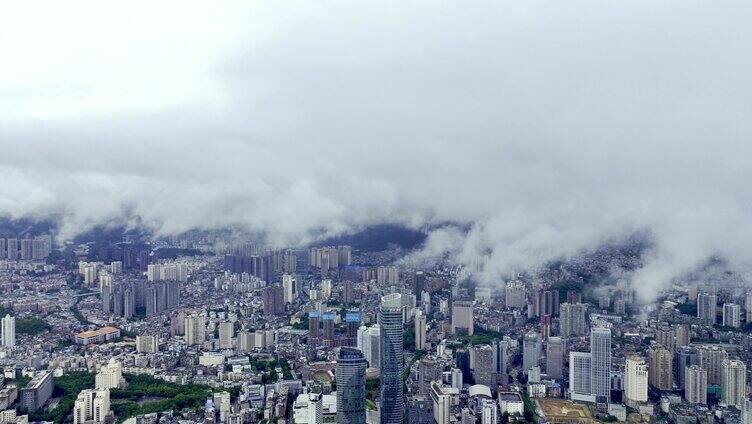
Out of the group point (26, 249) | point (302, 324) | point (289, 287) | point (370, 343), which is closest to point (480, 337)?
point (370, 343)

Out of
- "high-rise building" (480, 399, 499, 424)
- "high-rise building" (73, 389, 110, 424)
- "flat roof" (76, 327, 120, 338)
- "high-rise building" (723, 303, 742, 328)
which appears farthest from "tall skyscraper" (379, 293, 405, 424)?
"flat roof" (76, 327, 120, 338)

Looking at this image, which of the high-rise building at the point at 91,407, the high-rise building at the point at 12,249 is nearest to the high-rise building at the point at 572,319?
the high-rise building at the point at 91,407

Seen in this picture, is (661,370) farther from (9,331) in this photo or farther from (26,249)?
(26,249)

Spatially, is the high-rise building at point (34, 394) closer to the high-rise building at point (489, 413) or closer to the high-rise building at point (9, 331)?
the high-rise building at point (9, 331)

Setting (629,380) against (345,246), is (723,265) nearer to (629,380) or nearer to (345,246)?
(629,380)

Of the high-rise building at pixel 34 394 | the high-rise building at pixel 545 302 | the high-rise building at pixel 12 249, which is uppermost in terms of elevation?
the high-rise building at pixel 12 249

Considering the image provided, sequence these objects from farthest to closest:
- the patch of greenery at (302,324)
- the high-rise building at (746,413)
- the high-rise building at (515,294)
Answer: the patch of greenery at (302,324)
the high-rise building at (515,294)
the high-rise building at (746,413)

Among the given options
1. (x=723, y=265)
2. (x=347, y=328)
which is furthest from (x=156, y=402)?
(x=723, y=265)
